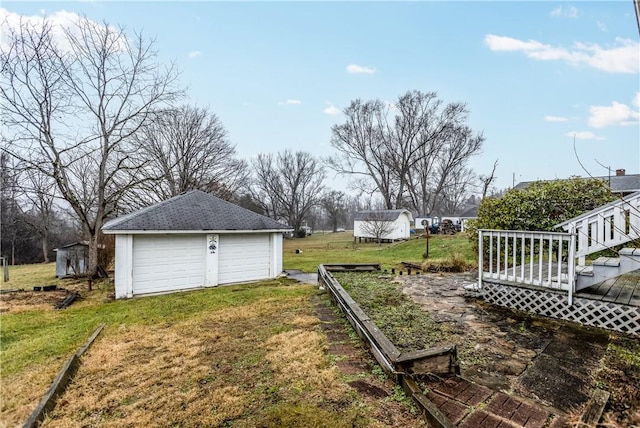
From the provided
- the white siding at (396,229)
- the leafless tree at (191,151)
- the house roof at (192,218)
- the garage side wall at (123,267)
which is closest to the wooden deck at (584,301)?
the house roof at (192,218)

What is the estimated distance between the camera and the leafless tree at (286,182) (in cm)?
3622

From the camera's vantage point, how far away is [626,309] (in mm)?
3861

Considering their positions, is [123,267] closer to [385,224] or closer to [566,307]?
[566,307]

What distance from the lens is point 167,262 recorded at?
28.2 ft

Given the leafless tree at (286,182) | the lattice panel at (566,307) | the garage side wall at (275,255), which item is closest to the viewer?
the lattice panel at (566,307)

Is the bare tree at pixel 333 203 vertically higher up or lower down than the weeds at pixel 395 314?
higher up

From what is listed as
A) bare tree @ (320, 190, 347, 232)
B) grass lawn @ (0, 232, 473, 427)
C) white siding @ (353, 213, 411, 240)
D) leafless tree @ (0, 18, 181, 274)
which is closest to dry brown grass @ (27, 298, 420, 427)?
grass lawn @ (0, 232, 473, 427)

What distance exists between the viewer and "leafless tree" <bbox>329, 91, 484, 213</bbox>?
28.3 metres

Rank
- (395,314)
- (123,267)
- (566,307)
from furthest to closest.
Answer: (123,267) < (395,314) < (566,307)

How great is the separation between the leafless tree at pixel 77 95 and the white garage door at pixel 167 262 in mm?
4016

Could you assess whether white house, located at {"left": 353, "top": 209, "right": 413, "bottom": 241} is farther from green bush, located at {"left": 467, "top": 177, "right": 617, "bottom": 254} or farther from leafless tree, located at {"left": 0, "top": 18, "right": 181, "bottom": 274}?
leafless tree, located at {"left": 0, "top": 18, "right": 181, "bottom": 274}

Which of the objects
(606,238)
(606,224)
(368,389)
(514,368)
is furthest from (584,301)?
(368,389)

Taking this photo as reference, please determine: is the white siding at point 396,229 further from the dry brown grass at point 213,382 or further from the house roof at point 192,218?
the dry brown grass at point 213,382

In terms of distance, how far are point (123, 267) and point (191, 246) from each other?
70.1 inches
